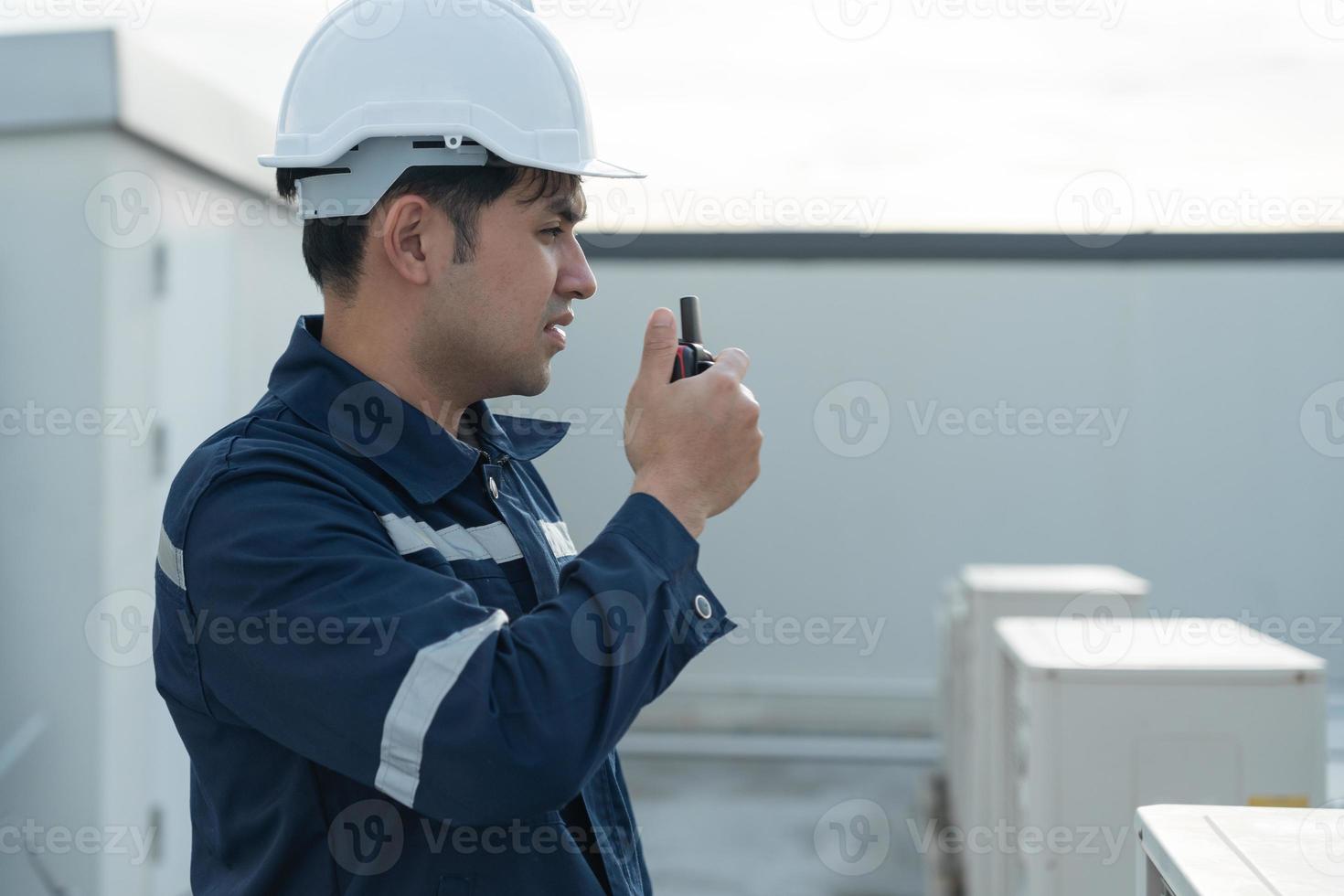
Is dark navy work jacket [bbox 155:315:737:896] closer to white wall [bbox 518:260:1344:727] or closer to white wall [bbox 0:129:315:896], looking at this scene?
white wall [bbox 0:129:315:896]

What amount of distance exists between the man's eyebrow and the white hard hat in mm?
33

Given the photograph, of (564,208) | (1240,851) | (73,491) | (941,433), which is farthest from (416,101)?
(941,433)

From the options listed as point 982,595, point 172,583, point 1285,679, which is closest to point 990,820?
point 982,595

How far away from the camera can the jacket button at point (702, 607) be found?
1.07 m

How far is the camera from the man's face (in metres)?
1.23

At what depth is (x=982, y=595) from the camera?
337cm

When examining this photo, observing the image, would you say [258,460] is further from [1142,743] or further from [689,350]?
[1142,743]

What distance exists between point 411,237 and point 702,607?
492 millimetres

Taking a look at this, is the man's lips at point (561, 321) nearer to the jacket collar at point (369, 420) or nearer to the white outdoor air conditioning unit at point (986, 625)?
the jacket collar at point (369, 420)

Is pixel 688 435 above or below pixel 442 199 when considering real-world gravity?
below

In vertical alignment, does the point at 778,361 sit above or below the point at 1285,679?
above

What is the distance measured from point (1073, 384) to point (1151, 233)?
0.79 metres

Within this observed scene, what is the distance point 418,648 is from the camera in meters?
0.95

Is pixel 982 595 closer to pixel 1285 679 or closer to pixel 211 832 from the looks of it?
pixel 1285 679
